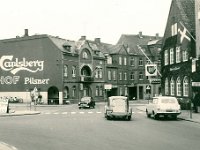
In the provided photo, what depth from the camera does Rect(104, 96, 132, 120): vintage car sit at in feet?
96.9

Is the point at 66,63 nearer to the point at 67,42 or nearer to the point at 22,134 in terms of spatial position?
the point at 67,42

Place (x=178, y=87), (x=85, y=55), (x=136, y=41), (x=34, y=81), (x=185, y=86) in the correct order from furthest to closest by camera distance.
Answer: (x=136, y=41) → (x=85, y=55) → (x=34, y=81) → (x=178, y=87) → (x=185, y=86)

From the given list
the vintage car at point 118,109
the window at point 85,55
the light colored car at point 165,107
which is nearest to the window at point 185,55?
the light colored car at point 165,107

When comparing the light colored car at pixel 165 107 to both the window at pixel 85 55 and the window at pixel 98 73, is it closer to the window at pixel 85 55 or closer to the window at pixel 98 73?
the window at pixel 85 55

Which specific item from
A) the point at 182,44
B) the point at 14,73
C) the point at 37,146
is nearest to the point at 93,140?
the point at 37,146

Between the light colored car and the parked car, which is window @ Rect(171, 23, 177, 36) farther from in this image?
the light colored car

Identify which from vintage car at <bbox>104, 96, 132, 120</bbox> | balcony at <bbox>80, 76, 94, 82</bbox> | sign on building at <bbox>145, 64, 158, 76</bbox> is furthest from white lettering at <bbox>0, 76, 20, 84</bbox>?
vintage car at <bbox>104, 96, 132, 120</bbox>

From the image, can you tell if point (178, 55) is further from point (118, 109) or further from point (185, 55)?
point (118, 109)

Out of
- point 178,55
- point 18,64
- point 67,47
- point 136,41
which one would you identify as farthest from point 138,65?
point 178,55

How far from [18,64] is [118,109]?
4468 centimetres

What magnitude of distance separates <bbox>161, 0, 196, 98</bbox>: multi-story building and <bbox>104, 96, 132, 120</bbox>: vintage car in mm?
12352

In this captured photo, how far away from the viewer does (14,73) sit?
72.0 meters

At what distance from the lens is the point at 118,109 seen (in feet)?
97.8

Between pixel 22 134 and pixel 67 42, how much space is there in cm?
5188
